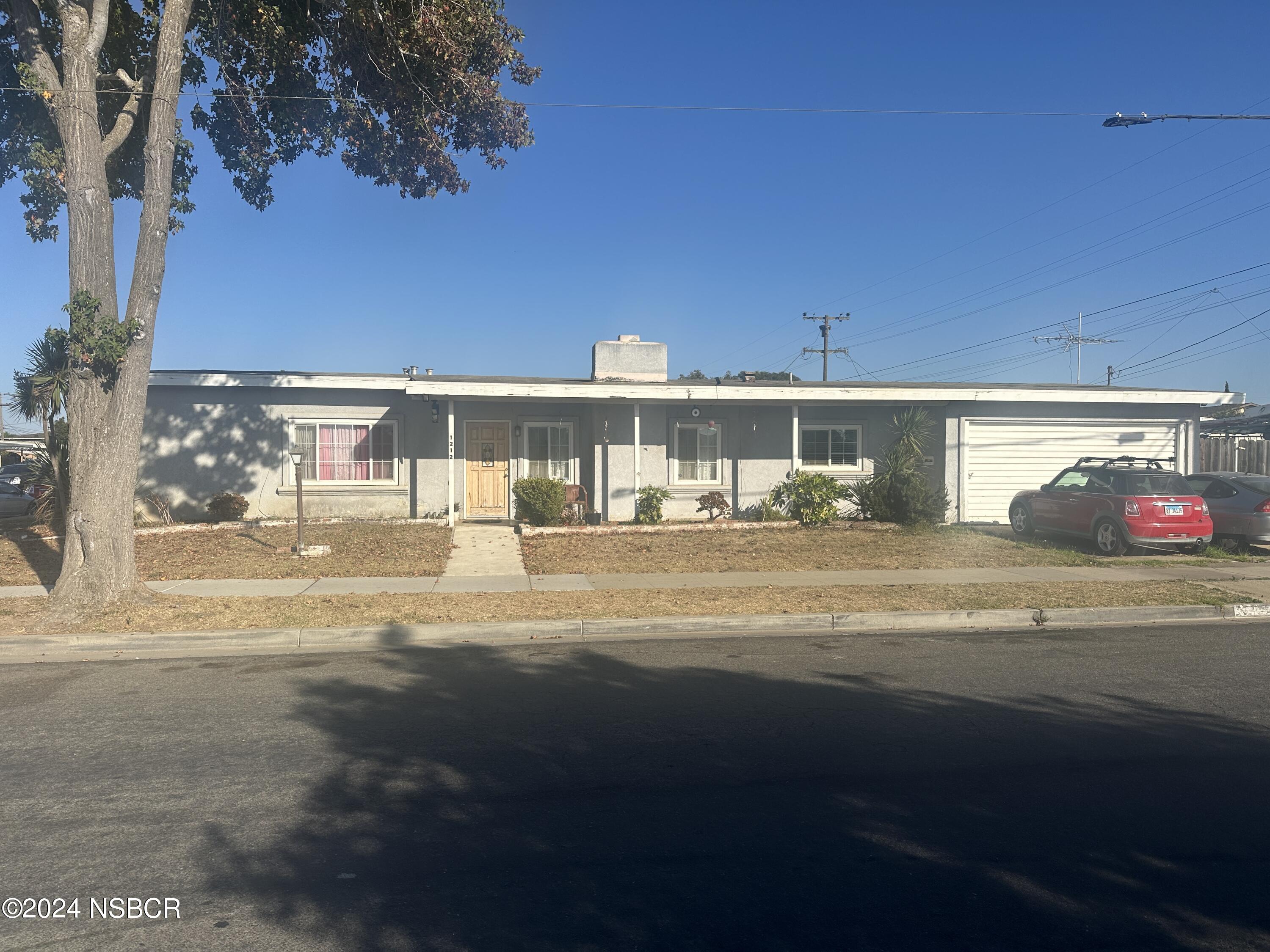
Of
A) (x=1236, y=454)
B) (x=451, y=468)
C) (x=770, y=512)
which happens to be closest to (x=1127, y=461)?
(x=770, y=512)

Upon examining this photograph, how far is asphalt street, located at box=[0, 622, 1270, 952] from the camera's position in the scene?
3533mm

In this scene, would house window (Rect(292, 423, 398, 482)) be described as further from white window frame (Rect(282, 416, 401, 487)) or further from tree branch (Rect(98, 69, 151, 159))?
tree branch (Rect(98, 69, 151, 159))

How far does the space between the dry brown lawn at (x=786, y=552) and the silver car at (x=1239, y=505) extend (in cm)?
250

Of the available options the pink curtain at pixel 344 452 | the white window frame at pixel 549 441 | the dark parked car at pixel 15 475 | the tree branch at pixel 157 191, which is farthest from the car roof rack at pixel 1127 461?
the dark parked car at pixel 15 475

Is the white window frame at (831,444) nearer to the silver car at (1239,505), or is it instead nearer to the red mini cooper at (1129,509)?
the red mini cooper at (1129,509)

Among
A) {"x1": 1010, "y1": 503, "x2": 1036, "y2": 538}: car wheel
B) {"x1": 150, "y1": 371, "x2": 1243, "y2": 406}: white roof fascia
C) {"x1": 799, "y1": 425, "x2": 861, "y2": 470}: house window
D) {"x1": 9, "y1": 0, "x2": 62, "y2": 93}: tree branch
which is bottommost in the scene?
{"x1": 1010, "y1": 503, "x2": 1036, "y2": 538}: car wheel

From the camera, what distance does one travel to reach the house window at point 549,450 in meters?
19.2

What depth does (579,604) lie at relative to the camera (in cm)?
1052

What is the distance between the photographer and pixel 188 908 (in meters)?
3.63

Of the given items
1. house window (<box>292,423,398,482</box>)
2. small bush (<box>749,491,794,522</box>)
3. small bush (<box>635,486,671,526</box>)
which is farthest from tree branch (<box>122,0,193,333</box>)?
small bush (<box>749,491,794,522</box>)

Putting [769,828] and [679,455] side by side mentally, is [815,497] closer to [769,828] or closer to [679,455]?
[679,455]

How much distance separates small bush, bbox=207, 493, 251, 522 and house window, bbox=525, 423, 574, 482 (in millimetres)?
5703

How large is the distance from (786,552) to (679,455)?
487 cm

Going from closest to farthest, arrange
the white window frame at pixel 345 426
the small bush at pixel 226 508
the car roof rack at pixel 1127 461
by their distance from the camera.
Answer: the car roof rack at pixel 1127 461 → the small bush at pixel 226 508 → the white window frame at pixel 345 426
